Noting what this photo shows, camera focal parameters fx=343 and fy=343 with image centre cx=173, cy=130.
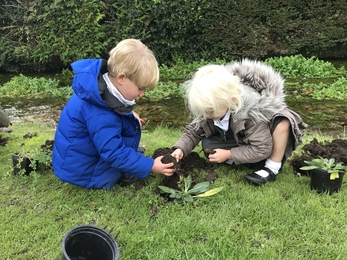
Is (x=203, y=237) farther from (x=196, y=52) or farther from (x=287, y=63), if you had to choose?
(x=196, y=52)

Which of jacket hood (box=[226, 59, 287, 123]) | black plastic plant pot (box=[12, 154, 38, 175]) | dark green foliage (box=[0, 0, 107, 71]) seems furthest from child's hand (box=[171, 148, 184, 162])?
dark green foliage (box=[0, 0, 107, 71])

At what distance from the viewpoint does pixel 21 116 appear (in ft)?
21.2

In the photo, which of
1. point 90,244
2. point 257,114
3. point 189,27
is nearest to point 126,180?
point 90,244

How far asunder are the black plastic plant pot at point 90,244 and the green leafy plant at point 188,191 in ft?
2.77

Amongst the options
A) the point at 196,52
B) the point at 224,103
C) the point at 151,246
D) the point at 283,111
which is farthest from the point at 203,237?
the point at 196,52

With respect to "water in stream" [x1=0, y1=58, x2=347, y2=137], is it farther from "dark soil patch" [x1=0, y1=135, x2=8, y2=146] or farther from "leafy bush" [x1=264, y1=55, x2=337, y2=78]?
"leafy bush" [x1=264, y1=55, x2=337, y2=78]

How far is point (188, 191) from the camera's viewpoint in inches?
111

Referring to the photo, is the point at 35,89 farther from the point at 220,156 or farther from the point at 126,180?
the point at 220,156

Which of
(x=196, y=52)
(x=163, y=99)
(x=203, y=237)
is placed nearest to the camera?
(x=203, y=237)

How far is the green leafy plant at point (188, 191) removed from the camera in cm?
279

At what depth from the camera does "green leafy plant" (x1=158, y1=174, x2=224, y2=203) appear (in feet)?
9.14

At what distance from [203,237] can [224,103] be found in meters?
1.10

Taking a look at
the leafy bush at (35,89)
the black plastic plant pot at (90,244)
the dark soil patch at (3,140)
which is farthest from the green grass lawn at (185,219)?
the leafy bush at (35,89)

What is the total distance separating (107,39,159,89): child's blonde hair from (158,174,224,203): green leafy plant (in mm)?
874
